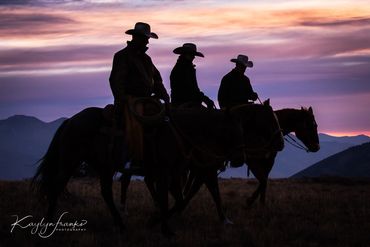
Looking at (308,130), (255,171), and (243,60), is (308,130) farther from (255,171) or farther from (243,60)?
(243,60)

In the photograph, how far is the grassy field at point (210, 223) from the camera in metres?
9.65

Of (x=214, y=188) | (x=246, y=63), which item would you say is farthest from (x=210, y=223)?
(x=246, y=63)

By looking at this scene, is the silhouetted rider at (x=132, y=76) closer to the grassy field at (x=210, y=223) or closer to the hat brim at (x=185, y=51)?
the grassy field at (x=210, y=223)

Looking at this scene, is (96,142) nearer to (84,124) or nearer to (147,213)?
(84,124)

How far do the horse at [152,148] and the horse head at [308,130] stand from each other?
11.8ft

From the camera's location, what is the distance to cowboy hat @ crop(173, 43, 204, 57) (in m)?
12.6

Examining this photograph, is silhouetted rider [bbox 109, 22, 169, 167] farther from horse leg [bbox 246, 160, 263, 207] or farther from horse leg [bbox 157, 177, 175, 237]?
horse leg [bbox 246, 160, 263, 207]

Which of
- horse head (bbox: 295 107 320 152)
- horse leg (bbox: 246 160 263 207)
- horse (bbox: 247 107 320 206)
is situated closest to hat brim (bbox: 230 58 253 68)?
horse (bbox: 247 107 320 206)

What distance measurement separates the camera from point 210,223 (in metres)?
11.5

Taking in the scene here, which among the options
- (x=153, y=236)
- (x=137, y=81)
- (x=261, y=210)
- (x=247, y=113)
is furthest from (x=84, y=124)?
(x=261, y=210)

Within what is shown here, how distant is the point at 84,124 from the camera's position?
35.0 ft

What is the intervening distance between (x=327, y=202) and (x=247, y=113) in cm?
516

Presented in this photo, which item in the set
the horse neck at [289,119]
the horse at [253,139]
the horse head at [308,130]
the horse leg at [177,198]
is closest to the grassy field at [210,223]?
the horse leg at [177,198]

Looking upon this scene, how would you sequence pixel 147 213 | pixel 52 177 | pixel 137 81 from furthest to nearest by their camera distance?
pixel 147 213 < pixel 52 177 < pixel 137 81
